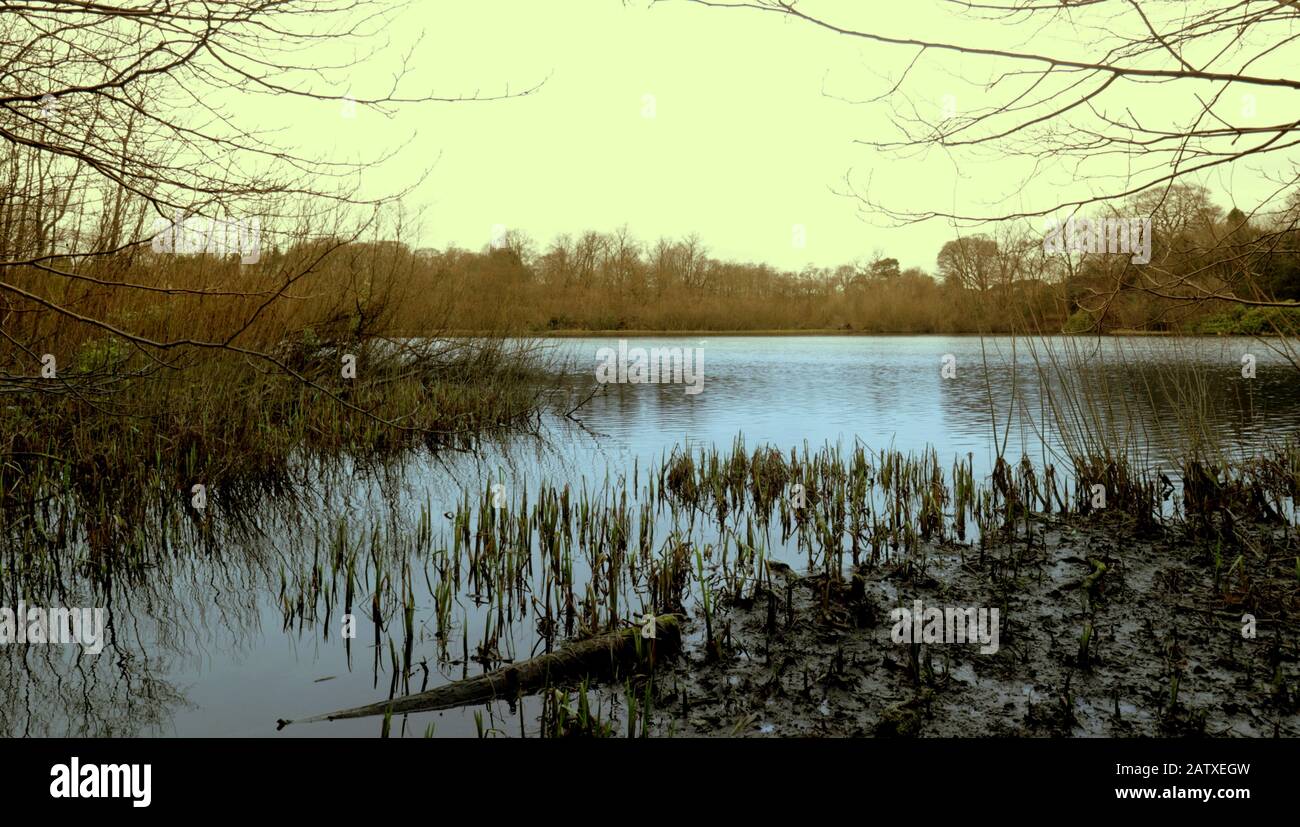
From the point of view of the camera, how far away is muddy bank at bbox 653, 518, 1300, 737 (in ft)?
11.0

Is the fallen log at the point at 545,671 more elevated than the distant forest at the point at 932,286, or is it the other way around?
the distant forest at the point at 932,286

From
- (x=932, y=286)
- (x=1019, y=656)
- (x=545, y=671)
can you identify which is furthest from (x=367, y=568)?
(x=932, y=286)

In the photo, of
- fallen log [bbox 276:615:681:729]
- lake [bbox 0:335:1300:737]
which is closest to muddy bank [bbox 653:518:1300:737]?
fallen log [bbox 276:615:681:729]

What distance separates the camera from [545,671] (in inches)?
150

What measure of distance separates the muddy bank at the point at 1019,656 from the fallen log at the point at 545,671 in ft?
0.48

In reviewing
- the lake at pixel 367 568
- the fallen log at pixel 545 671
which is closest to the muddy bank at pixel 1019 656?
the fallen log at pixel 545 671

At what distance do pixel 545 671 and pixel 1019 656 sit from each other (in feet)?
7.32

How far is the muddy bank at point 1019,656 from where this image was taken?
11.0 feet

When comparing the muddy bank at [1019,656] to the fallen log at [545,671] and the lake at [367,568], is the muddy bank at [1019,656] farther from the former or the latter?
the lake at [367,568]

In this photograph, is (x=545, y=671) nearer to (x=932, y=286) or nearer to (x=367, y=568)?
(x=367, y=568)

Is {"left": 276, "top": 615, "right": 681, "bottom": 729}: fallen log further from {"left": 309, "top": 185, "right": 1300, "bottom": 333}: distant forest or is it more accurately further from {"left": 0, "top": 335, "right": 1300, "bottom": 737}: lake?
{"left": 309, "top": 185, "right": 1300, "bottom": 333}: distant forest

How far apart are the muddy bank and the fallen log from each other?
15cm

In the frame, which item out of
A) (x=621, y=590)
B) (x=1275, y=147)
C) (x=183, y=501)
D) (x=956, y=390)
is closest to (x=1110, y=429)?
(x=1275, y=147)
